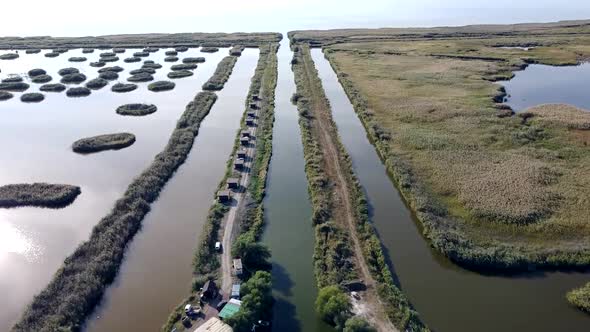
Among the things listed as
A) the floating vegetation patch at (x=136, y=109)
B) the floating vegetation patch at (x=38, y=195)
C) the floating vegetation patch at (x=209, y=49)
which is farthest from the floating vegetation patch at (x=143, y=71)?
the floating vegetation patch at (x=38, y=195)

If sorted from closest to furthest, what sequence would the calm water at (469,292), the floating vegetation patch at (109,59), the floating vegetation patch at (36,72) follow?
the calm water at (469,292) < the floating vegetation patch at (36,72) < the floating vegetation patch at (109,59)

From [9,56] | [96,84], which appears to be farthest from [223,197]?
[9,56]

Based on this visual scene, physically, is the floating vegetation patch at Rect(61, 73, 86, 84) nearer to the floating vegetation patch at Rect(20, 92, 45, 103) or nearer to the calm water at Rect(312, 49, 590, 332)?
the floating vegetation patch at Rect(20, 92, 45, 103)

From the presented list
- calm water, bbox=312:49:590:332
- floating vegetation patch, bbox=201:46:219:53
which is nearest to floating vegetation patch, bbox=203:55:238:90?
floating vegetation patch, bbox=201:46:219:53

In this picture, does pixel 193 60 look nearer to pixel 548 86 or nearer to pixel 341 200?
pixel 341 200

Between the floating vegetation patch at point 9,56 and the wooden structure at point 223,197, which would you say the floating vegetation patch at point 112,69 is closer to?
the floating vegetation patch at point 9,56
